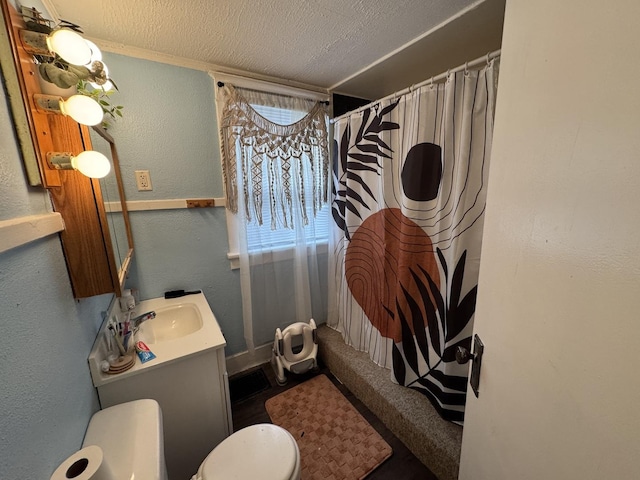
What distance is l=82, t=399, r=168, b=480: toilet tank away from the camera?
69cm

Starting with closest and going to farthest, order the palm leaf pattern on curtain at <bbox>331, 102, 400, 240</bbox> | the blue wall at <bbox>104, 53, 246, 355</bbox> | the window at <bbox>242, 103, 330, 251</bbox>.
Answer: the blue wall at <bbox>104, 53, 246, 355</bbox>, the palm leaf pattern on curtain at <bbox>331, 102, 400, 240</bbox>, the window at <bbox>242, 103, 330, 251</bbox>

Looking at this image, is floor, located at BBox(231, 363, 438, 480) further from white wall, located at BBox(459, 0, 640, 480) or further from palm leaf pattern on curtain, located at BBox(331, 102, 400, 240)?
palm leaf pattern on curtain, located at BBox(331, 102, 400, 240)

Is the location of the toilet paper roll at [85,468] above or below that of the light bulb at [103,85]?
below

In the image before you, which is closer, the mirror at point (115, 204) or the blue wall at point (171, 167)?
the mirror at point (115, 204)

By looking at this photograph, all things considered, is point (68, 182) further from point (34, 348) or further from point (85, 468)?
point (85, 468)

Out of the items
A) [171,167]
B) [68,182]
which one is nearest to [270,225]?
[171,167]

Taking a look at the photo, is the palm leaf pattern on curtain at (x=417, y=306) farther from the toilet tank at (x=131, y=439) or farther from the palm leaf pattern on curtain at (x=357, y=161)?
the toilet tank at (x=131, y=439)

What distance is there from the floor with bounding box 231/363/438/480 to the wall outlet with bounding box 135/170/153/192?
154 centimetres

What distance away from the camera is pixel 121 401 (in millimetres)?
1025

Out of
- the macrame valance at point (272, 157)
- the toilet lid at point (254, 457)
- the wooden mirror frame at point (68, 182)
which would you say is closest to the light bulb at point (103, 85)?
the wooden mirror frame at point (68, 182)

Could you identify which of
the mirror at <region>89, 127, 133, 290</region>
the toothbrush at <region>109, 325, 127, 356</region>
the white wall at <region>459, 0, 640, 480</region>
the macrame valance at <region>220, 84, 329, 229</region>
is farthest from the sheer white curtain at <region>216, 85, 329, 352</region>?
the white wall at <region>459, 0, 640, 480</region>

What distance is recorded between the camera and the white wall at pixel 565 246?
370 mm

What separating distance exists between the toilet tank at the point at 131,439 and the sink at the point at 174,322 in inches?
21.4

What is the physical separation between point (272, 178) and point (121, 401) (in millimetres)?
1467
